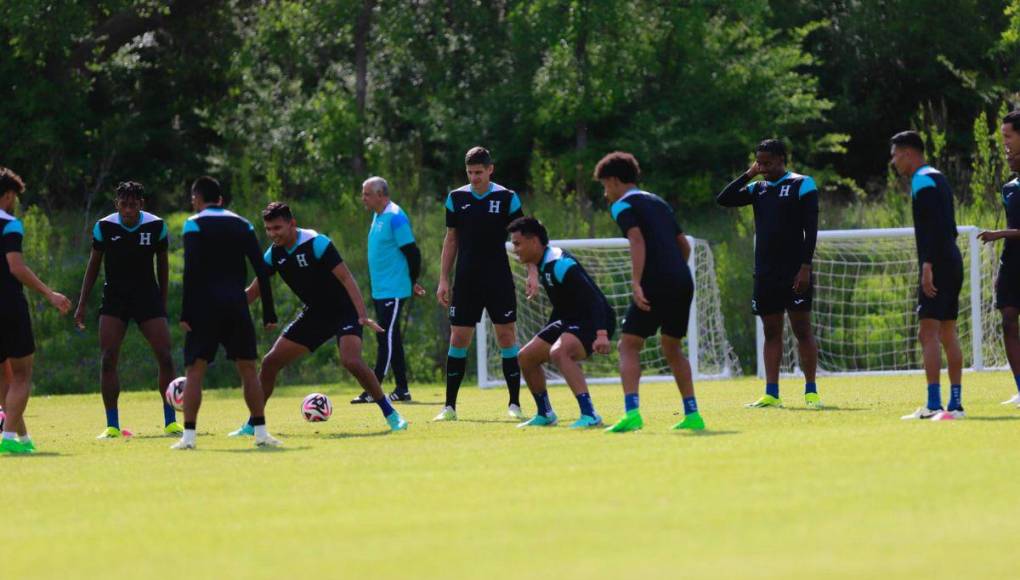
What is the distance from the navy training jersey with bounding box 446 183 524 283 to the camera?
13.4 meters

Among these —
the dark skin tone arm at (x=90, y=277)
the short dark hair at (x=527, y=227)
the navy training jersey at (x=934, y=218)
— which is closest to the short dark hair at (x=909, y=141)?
the navy training jersey at (x=934, y=218)

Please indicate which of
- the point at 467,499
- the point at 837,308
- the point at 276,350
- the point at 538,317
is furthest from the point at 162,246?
the point at 837,308

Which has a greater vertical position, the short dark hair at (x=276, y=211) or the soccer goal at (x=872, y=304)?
the short dark hair at (x=276, y=211)

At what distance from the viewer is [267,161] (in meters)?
35.3

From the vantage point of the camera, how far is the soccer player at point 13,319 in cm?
1127

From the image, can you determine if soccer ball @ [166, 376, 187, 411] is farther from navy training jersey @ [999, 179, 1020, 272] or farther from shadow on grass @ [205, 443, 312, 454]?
navy training jersey @ [999, 179, 1020, 272]

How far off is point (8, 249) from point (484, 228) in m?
3.87

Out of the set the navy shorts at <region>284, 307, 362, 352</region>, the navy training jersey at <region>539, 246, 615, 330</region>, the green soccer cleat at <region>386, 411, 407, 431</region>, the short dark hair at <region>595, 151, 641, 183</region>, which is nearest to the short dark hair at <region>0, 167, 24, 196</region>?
the navy shorts at <region>284, 307, 362, 352</region>

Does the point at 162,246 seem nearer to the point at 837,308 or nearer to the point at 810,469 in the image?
the point at 810,469

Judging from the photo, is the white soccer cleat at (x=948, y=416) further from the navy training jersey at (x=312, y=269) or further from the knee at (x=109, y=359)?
the knee at (x=109, y=359)

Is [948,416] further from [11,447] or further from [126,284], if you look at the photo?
[11,447]

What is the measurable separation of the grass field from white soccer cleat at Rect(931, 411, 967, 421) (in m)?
0.29

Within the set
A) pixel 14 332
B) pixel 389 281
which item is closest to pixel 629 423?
pixel 14 332

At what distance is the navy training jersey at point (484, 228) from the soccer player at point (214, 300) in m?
2.42
